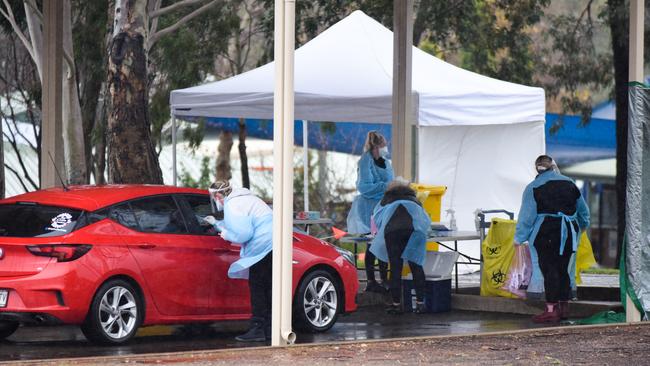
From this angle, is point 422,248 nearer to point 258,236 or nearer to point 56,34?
point 258,236

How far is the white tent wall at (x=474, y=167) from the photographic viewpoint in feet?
77.0

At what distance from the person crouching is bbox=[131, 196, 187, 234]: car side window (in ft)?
10.6

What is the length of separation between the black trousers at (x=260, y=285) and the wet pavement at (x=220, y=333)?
30cm

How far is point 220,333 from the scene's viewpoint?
13609 millimetres

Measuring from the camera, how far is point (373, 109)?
19484 millimetres

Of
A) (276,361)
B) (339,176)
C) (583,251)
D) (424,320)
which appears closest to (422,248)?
(424,320)

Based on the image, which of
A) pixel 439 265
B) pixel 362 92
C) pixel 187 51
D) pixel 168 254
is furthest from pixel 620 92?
pixel 168 254

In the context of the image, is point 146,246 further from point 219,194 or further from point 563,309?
point 563,309

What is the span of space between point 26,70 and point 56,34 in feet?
59.1

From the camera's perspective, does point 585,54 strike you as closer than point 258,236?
No

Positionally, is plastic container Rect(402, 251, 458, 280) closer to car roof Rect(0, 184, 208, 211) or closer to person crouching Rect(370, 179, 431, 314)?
person crouching Rect(370, 179, 431, 314)

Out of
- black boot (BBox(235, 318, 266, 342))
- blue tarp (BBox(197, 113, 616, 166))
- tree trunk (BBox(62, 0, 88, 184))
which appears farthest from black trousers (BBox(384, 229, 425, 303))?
blue tarp (BBox(197, 113, 616, 166))

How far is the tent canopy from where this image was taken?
1920cm

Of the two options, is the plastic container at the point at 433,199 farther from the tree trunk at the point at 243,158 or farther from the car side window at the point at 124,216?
the tree trunk at the point at 243,158
